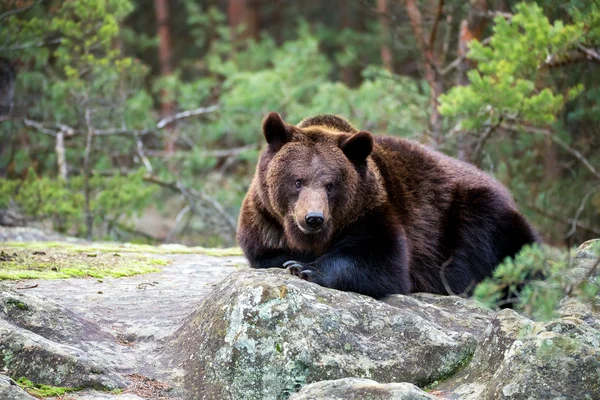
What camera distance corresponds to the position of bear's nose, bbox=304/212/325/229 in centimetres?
551

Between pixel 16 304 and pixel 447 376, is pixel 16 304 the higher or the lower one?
the higher one

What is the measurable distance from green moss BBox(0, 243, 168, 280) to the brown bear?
1.36 metres

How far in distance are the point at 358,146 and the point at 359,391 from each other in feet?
8.23

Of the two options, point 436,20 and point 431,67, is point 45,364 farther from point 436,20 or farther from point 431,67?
point 431,67

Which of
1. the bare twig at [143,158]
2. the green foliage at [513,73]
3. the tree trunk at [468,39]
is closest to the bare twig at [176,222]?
the bare twig at [143,158]

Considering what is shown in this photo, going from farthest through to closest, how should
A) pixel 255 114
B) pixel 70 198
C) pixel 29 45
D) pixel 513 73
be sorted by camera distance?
pixel 255 114, pixel 29 45, pixel 70 198, pixel 513 73

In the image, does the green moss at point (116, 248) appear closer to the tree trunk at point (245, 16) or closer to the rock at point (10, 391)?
the rock at point (10, 391)

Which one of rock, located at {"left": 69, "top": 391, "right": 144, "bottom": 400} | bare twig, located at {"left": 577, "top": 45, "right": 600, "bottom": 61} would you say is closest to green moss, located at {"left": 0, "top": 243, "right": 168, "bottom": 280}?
rock, located at {"left": 69, "top": 391, "right": 144, "bottom": 400}

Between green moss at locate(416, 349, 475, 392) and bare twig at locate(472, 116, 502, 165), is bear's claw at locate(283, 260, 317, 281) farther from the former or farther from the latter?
bare twig at locate(472, 116, 502, 165)

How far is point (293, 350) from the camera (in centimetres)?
452

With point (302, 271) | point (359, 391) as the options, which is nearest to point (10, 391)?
point (359, 391)

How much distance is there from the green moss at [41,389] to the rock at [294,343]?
72 centimetres

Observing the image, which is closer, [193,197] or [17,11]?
[17,11]

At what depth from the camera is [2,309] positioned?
4.65 meters
